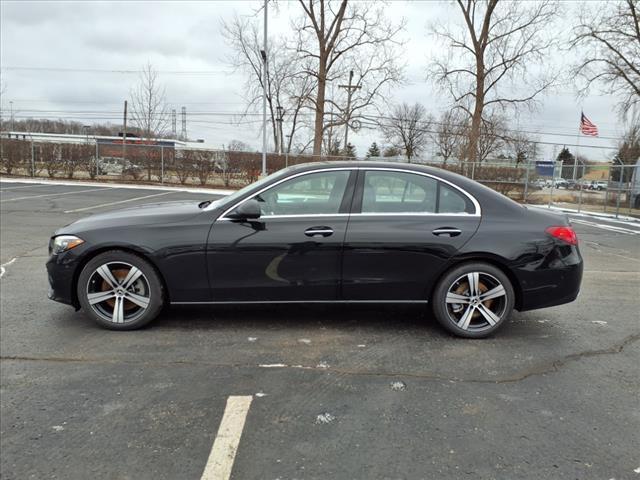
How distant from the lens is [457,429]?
2754mm

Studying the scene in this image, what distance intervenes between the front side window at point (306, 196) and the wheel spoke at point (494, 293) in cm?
142

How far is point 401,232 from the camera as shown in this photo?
4047mm

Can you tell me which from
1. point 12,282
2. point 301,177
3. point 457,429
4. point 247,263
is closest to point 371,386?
point 457,429

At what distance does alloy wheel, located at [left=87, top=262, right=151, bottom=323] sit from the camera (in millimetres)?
4082

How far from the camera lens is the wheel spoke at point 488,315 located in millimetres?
4125

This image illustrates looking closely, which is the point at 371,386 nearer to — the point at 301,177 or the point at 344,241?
the point at 344,241

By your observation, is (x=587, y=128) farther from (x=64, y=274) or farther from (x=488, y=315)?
(x=64, y=274)

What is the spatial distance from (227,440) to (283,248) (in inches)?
67.7

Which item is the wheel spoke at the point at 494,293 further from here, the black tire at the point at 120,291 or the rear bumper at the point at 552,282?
the black tire at the point at 120,291

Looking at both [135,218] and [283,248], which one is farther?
[135,218]

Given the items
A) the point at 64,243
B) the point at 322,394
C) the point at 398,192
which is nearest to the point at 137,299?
the point at 64,243

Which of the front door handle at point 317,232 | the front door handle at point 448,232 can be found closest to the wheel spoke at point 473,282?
the front door handle at point 448,232

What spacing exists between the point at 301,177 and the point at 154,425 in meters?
2.27

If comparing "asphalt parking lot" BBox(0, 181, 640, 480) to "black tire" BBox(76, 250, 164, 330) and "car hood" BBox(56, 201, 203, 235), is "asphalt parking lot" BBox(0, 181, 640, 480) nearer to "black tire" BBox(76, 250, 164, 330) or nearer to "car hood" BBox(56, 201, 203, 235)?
"black tire" BBox(76, 250, 164, 330)
